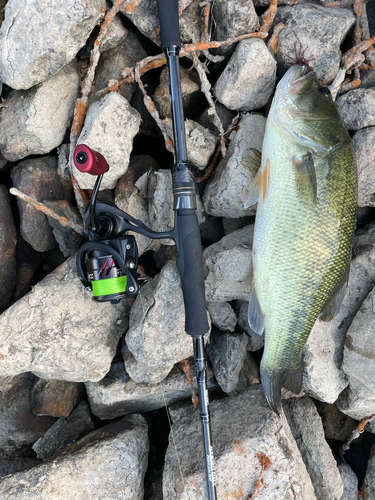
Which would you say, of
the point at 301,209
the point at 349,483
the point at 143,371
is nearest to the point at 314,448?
the point at 349,483

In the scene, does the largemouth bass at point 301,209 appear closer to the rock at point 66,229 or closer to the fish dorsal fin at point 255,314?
the fish dorsal fin at point 255,314

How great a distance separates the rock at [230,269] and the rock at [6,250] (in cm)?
150

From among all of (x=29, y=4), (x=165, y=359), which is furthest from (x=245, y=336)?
(x=29, y=4)

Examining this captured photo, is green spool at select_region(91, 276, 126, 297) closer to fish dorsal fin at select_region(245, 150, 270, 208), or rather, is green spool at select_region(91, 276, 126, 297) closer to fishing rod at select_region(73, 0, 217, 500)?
fishing rod at select_region(73, 0, 217, 500)

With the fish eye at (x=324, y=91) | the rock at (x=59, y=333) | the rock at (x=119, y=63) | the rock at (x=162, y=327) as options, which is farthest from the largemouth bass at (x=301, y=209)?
the rock at (x=59, y=333)

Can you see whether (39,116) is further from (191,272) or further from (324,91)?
(324,91)

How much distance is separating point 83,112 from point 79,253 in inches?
39.3

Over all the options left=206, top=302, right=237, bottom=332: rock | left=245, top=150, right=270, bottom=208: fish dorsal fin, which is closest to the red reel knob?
left=245, top=150, right=270, bottom=208: fish dorsal fin

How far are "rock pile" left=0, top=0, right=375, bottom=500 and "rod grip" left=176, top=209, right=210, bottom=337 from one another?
0.29m

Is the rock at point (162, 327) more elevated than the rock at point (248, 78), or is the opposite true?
the rock at point (248, 78)

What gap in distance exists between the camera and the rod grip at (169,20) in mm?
2158

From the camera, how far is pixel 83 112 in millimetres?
2426

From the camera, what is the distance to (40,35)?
2223 millimetres

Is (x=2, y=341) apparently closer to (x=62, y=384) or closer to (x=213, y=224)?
(x=62, y=384)
